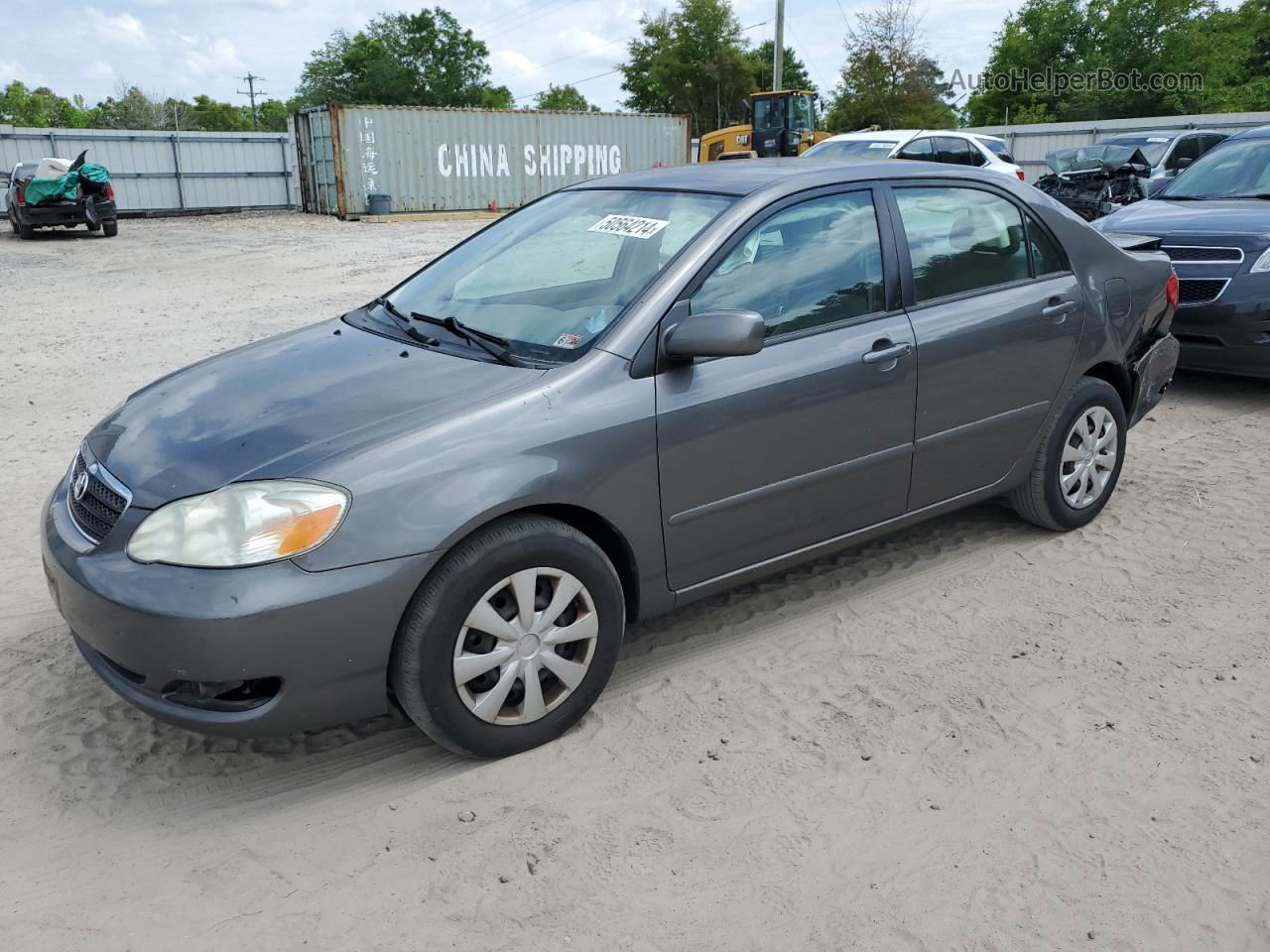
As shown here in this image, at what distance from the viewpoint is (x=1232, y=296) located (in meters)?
6.79

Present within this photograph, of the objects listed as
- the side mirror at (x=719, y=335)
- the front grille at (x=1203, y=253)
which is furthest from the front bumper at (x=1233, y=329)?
the side mirror at (x=719, y=335)

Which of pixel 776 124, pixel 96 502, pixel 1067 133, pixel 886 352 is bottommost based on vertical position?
pixel 96 502

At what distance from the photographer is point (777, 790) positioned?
3.05 meters

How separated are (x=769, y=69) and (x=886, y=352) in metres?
68.7

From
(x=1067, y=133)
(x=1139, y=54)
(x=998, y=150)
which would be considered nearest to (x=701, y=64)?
(x=1139, y=54)

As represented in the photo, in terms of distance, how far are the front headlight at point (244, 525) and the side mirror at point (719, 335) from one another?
3.63 ft

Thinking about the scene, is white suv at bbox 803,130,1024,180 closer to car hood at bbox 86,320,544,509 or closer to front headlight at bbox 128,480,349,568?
car hood at bbox 86,320,544,509

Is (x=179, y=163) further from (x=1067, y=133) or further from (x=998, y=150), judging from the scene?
(x=1067, y=133)

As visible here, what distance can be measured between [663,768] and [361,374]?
5.05ft

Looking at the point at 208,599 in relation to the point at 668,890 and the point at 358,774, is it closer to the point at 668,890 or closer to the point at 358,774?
the point at 358,774

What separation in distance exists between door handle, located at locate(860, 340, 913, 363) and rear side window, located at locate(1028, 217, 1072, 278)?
3.13ft

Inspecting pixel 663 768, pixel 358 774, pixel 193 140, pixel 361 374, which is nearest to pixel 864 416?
pixel 663 768

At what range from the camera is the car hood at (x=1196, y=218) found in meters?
7.07

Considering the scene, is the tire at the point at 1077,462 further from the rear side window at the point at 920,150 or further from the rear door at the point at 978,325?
the rear side window at the point at 920,150
